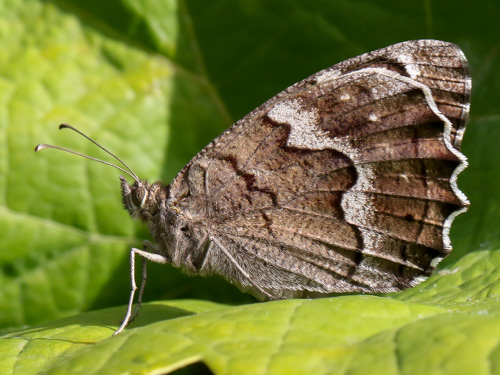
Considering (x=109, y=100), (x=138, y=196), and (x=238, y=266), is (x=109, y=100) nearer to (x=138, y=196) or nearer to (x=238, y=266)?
(x=138, y=196)

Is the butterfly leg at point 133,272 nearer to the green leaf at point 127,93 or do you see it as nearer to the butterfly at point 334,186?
the butterfly at point 334,186

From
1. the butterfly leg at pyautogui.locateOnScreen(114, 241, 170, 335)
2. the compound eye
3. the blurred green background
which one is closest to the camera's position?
the butterfly leg at pyautogui.locateOnScreen(114, 241, 170, 335)

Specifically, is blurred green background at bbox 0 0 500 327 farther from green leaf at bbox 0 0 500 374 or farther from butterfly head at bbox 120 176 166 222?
butterfly head at bbox 120 176 166 222

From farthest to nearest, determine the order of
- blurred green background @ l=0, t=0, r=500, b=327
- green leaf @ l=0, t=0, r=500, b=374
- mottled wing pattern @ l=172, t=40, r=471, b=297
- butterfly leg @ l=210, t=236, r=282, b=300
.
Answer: blurred green background @ l=0, t=0, r=500, b=327, green leaf @ l=0, t=0, r=500, b=374, butterfly leg @ l=210, t=236, r=282, b=300, mottled wing pattern @ l=172, t=40, r=471, b=297

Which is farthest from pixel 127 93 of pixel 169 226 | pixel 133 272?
pixel 133 272

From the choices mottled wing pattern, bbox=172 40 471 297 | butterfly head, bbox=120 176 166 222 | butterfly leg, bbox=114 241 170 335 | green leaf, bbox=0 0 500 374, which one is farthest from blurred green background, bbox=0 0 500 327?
mottled wing pattern, bbox=172 40 471 297

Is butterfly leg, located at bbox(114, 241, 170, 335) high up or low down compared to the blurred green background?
down

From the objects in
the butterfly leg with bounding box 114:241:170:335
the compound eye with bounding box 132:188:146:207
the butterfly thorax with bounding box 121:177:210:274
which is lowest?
the butterfly leg with bounding box 114:241:170:335
